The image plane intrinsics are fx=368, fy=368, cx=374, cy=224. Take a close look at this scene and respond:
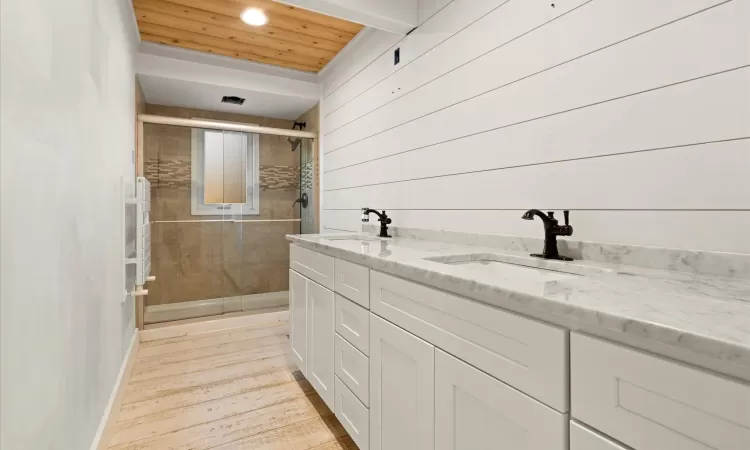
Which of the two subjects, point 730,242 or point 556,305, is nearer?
point 556,305

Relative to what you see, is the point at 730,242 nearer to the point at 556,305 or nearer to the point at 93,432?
the point at 556,305

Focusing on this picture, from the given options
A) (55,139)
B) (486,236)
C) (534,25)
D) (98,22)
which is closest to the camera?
(55,139)

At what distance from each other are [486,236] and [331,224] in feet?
6.32

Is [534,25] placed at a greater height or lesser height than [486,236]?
greater

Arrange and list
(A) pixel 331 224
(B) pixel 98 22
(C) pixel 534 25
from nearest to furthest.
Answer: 1. (C) pixel 534 25
2. (B) pixel 98 22
3. (A) pixel 331 224

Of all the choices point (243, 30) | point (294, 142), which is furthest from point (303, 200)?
point (243, 30)

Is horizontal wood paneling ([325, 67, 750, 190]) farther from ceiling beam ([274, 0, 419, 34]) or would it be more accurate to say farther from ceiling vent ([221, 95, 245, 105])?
ceiling vent ([221, 95, 245, 105])

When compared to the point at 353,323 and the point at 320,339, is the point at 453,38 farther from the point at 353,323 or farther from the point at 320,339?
the point at 320,339

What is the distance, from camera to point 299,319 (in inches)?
86.9

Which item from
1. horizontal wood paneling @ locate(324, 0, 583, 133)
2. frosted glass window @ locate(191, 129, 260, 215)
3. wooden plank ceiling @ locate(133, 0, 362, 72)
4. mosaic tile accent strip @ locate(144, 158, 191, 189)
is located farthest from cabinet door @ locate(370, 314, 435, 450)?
mosaic tile accent strip @ locate(144, 158, 191, 189)

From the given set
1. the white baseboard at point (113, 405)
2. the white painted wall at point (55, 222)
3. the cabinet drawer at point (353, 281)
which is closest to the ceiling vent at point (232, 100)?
the white painted wall at point (55, 222)

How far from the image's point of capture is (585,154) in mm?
1250

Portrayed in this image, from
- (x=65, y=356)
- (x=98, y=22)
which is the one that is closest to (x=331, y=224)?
(x=98, y=22)

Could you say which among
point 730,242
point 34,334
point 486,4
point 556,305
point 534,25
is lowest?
point 34,334
